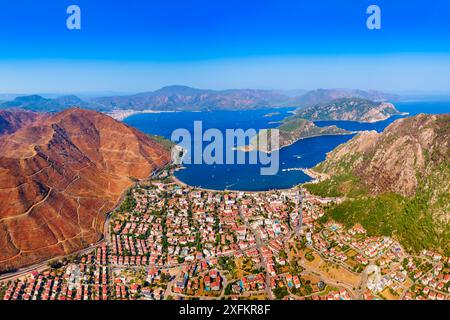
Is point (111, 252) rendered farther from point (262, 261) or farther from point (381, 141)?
point (381, 141)

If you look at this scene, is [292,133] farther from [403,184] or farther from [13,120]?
[13,120]

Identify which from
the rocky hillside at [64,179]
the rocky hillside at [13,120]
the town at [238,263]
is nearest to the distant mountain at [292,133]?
the rocky hillside at [64,179]

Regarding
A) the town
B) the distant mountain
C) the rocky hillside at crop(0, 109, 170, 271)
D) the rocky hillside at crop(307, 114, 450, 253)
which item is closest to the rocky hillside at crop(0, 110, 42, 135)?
the rocky hillside at crop(0, 109, 170, 271)

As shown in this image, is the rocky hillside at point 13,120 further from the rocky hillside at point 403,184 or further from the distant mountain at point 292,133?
the rocky hillside at point 403,184
